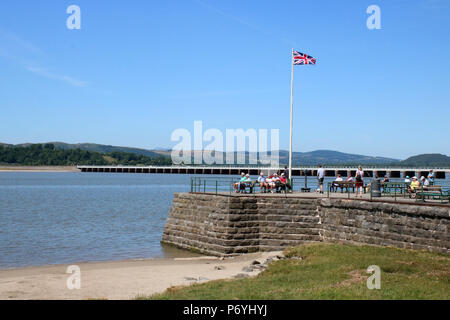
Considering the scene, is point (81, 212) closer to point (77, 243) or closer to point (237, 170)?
point (77, 243)

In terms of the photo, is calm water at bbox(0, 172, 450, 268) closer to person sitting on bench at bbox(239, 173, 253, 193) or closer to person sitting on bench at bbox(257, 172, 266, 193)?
person sitting on bench at bbox(257, 172, 266, 193)

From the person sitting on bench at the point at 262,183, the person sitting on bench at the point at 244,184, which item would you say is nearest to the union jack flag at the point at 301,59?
the person sitting on bench at the point at 262,183

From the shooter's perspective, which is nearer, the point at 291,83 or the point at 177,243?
the point at 177,243

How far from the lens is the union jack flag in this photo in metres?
31.5

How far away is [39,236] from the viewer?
3002 cm

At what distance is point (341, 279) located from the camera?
530 inches

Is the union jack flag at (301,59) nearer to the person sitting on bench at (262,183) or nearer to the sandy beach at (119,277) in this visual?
the person sitting on bench at (262,183)

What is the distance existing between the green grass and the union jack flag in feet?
53.4

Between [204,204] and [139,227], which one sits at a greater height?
[204,204]

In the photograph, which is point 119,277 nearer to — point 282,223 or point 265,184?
point 282,223

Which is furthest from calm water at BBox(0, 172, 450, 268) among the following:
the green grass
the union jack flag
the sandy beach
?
the green grass

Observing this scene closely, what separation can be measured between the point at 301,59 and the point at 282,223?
13.1m

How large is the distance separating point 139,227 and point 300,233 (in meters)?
15.9

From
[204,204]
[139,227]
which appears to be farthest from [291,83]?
[139,227]
